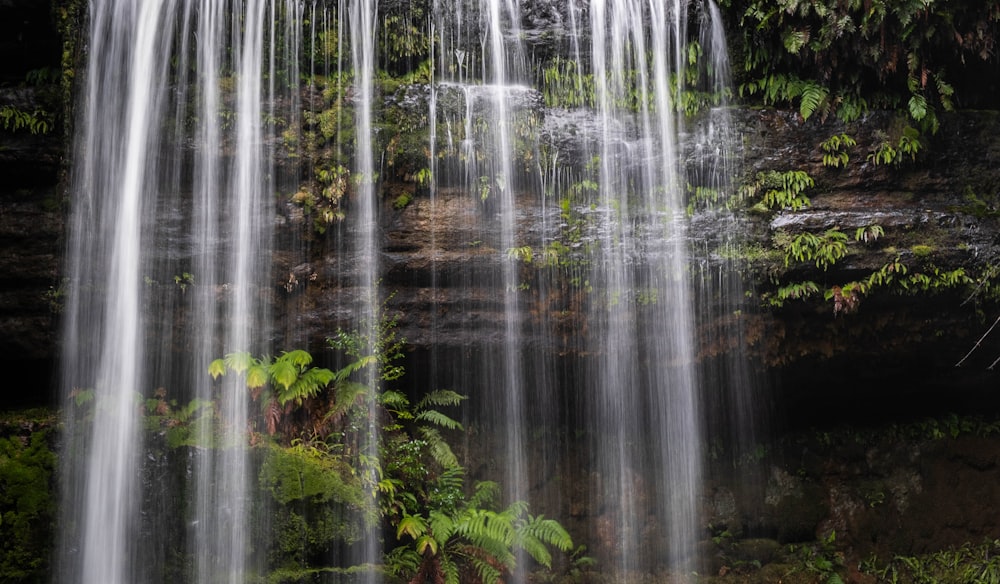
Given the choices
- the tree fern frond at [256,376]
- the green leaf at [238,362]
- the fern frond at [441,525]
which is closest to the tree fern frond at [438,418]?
the fern frond at [441,525]

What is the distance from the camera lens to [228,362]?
6613 millimetres

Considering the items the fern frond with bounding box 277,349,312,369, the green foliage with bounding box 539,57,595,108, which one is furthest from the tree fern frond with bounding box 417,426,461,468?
the green foliage with bounding box 539,57,595,108

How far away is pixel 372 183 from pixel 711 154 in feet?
11.4

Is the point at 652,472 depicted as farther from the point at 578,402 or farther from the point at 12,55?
the point at 12,55

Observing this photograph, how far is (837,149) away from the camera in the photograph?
7.24m

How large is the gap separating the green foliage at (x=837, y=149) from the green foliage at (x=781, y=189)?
0.86 ft

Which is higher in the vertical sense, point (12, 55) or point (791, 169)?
point (12, 55)

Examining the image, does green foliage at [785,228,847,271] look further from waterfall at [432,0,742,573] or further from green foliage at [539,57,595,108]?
green foliage at [539,57,595,108]

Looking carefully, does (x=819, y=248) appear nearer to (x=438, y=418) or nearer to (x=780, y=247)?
(x=780, y=247)

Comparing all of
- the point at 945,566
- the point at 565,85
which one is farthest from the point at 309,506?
the point at 945,566

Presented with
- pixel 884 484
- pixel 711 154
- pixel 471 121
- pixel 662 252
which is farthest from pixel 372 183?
pixel 884 484

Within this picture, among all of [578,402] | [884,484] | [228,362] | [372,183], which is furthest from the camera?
[884,484]

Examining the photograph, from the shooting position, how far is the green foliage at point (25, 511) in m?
6.04

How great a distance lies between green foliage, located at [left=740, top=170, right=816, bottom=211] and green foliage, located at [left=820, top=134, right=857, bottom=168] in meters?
0.26
